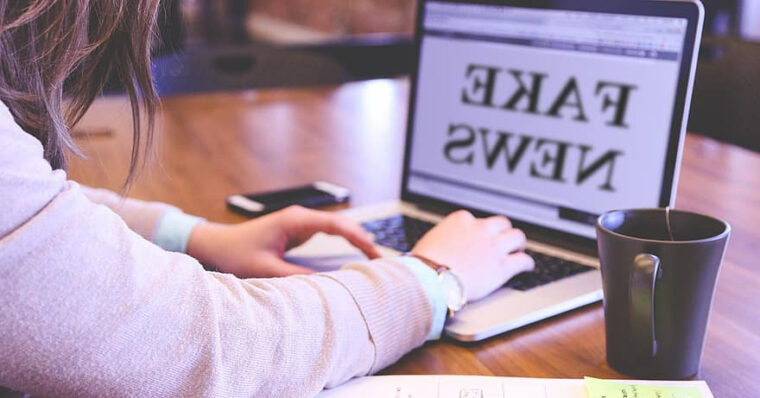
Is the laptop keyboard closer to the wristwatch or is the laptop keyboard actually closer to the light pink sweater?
the wristwatch

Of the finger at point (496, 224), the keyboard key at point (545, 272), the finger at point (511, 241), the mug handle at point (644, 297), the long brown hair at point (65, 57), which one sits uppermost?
the long brown hair at point (65, 57)

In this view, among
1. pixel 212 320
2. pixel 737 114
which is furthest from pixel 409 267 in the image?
pixel 737 114

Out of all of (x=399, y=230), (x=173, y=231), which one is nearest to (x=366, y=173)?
(x=399, y=230)

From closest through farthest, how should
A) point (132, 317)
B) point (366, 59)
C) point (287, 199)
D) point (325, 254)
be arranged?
1. point (132, 317)
2. point (325, 254)
3. point (287, 199)
4. point (366, 59)

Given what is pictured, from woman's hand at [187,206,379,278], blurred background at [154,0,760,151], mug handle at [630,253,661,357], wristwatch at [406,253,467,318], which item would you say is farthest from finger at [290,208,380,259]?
mug handle at [630,253,661,357]

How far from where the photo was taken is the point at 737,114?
1568mm

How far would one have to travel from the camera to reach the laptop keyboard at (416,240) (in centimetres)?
82

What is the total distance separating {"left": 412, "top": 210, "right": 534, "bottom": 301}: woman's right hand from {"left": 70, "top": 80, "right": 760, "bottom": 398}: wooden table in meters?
0.06

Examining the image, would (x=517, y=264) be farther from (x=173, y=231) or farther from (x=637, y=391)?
(x=173, y=231)

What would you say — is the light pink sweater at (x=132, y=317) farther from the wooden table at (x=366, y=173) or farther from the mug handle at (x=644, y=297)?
the mug handle at (x=644, y=297)

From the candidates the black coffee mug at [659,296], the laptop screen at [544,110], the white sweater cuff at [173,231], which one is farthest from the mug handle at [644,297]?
the white sweater cuff at [173,231]

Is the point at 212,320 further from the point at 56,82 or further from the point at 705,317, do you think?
the point at 705,317

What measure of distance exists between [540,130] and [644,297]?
404 millimetres

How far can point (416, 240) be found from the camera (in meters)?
0.96
